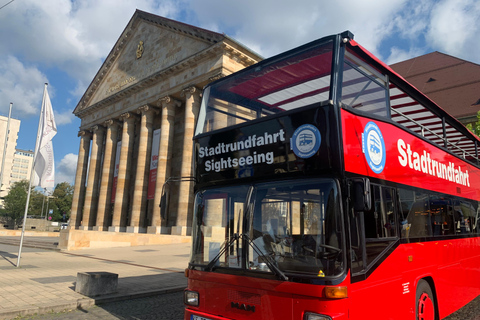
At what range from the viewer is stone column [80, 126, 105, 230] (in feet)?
127

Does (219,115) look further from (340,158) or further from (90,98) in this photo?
(90,98)

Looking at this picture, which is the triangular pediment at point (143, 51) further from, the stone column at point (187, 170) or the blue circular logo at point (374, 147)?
the blue circular logo at point (374, 147)

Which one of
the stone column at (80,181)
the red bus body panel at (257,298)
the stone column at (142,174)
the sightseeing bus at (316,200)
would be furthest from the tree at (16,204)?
→ the red bus body panel at (257,298)

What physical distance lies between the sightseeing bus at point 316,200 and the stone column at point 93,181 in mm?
37088

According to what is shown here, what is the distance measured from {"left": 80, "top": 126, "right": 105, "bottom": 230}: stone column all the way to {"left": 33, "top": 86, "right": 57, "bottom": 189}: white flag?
27026 millimetres

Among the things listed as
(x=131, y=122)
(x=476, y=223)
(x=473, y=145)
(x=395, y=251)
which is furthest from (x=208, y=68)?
(x=395, y=251)

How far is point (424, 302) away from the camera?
17.0 feet

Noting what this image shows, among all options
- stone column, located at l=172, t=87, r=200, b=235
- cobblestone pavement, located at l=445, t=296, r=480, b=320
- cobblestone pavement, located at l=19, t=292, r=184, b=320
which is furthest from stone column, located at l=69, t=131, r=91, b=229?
cobblestone pavement, located at l=445, t=296, r=480, b=320

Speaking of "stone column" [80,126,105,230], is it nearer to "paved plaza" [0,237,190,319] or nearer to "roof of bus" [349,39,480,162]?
"paved plaza" [0,237,190,319]

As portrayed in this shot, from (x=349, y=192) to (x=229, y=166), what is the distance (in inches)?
67.6

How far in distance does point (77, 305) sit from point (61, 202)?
329 ft

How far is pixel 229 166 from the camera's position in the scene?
4902 millimetres

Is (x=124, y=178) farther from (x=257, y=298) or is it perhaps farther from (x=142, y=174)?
(x=257, y=298)

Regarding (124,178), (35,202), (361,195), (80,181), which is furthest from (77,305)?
(35,202)
